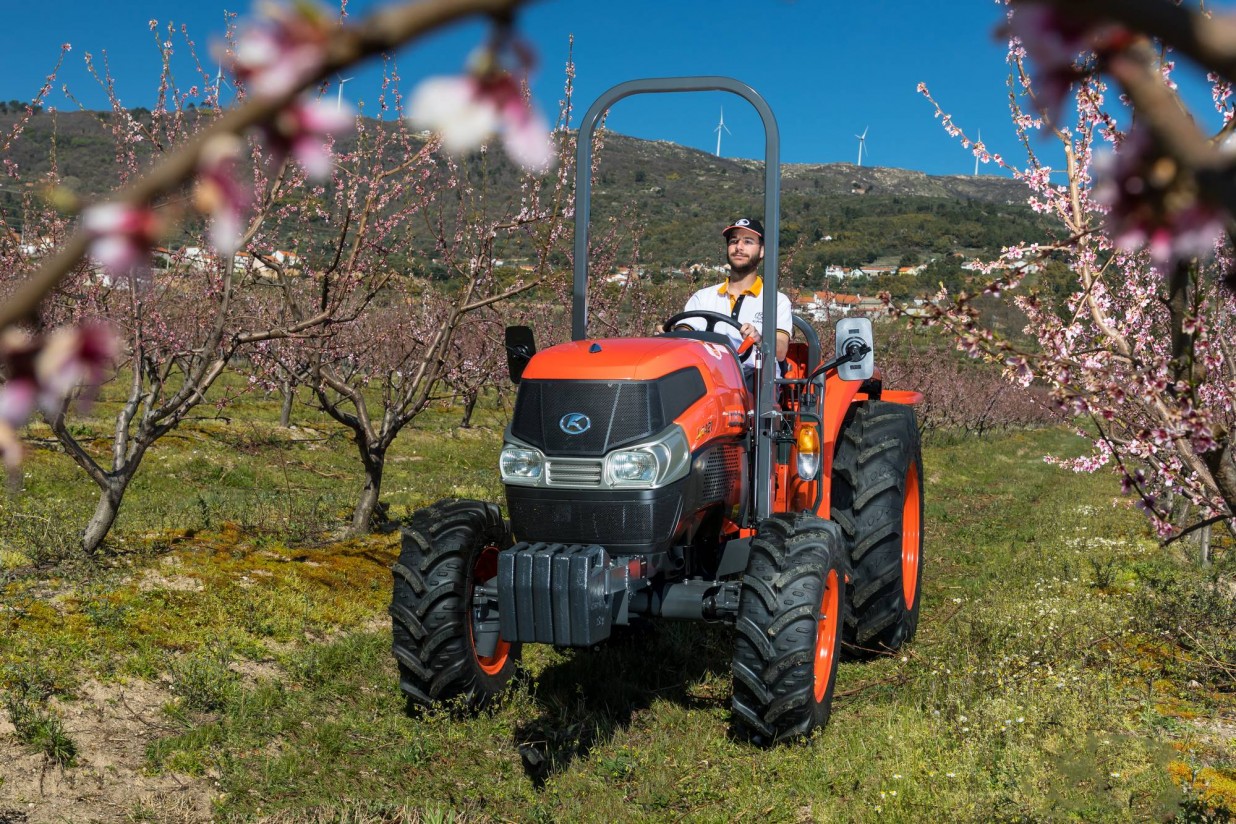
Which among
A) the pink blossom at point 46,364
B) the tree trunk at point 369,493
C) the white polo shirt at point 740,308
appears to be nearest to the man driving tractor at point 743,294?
the white polo shirt at point 740,308

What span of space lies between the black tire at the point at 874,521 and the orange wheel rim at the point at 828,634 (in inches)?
33.6

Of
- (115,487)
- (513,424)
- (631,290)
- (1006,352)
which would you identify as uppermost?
(631,290)

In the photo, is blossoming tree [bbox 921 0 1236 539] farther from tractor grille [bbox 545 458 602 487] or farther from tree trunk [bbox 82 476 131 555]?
tree trunk [bbox 82 476 131 555]

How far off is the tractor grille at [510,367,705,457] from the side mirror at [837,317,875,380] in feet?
3.05

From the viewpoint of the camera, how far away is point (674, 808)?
4.01 meters

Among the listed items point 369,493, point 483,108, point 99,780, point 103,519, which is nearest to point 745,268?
point 99,780

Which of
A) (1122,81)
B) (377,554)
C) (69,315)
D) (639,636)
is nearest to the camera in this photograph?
(1122,81)

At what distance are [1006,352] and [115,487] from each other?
5.57 metres

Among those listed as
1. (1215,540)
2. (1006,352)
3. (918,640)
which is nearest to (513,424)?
(1006,352)

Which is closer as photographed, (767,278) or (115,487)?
(767,278)

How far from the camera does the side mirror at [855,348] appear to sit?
4.99m

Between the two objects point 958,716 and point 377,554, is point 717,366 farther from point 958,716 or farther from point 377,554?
point 377,554

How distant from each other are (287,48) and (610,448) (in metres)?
3.65

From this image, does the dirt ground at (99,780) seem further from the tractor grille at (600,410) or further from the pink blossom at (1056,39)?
the pink blossom at (1056,39)
